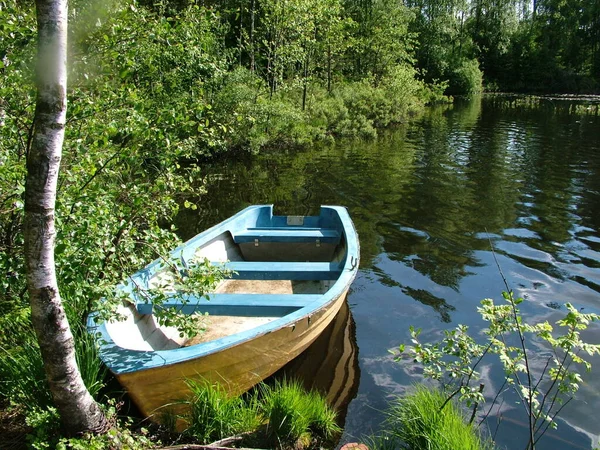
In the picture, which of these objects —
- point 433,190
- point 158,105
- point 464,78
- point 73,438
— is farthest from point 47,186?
point 464,78

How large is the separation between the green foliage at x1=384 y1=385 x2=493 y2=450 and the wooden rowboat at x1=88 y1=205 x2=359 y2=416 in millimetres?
1215

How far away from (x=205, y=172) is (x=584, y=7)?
60799 mm

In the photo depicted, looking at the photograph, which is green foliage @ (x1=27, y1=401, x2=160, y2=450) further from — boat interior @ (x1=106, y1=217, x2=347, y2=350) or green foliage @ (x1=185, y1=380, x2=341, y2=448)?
boat interior @ (x1=106, y1=217, x2=347, y2=350)

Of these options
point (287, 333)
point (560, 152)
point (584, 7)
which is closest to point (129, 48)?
point (287, 333)

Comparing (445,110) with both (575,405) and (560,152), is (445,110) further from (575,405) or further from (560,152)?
(575,405)

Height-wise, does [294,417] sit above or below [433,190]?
below

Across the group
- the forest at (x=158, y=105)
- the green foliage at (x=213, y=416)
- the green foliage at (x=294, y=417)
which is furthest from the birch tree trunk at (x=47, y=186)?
the green foliage at (x=294, y=417)

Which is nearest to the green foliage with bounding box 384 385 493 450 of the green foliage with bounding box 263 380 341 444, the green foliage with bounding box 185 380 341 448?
the green foliage with bounding box 263 380 341 444

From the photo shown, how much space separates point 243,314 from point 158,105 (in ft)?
9.86

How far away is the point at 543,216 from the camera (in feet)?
34.1

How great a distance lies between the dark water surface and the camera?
16.8 feet

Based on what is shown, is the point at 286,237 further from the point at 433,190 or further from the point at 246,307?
the point at 433,190

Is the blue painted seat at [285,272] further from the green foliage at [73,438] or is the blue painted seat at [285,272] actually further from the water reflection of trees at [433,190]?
the green foliage at [73,438]

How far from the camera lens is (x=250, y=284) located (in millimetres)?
6695
